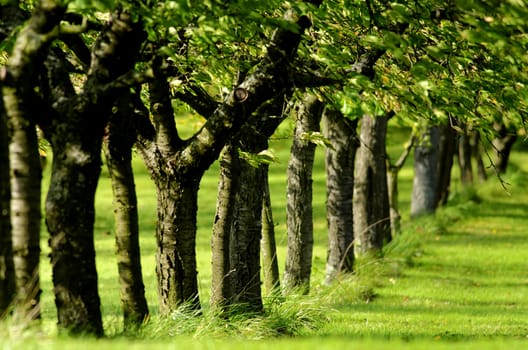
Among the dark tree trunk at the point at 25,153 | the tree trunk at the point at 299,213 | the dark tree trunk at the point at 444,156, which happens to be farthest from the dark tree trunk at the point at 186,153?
the dark tree trunk at the point at 444,156

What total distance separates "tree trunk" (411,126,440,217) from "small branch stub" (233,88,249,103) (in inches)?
911

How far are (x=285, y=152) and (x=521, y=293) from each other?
48135 mm

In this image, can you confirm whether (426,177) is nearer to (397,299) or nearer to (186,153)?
(397,299)

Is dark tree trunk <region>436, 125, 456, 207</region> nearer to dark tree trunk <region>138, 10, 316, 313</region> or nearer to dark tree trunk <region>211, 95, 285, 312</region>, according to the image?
dark tree trunk <region>211, 95, 285, 312</region>

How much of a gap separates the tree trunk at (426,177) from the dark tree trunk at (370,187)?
9.54 m

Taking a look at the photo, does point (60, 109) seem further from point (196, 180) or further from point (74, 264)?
point (196, 180)

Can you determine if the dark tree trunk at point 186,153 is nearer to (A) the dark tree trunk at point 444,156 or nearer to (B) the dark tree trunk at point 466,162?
(A) the dark tree trunk at point 444,156

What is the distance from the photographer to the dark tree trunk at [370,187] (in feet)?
75.2

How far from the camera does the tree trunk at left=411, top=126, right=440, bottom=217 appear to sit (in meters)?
33.4

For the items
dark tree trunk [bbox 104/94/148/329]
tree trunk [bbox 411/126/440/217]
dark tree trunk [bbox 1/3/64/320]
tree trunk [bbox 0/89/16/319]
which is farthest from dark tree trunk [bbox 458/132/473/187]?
tree trunk [bbox 0/89/16/319]

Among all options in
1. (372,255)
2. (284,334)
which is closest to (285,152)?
(372,255)

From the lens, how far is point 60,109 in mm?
9477

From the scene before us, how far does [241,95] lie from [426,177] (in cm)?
2356

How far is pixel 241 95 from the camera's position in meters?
10.5
